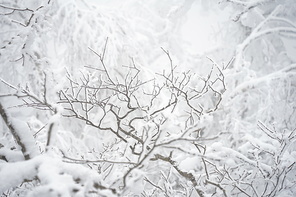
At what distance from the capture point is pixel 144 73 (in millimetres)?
5211

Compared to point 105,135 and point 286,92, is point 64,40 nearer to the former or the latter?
point 105,135

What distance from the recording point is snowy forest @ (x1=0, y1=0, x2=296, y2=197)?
1.47 meters

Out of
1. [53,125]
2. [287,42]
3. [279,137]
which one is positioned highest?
[287,42]

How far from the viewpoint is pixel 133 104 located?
5.11 meters

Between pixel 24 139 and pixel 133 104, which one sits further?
pixel 133 104

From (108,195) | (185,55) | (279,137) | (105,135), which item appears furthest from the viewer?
(185,55)

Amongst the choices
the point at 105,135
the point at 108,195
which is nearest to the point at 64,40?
the point at 105,135

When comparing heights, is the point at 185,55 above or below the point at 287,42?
above

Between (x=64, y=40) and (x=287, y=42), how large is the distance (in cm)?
530

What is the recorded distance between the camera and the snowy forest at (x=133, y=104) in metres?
1.47

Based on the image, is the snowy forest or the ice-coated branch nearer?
the ice-coated branch

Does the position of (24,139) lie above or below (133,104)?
below

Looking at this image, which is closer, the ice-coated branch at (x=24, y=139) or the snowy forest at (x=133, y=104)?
the ice-coated branch at (x=24, y=139)

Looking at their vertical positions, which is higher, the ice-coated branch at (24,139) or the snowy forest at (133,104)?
the snowy forest at (133,104)
